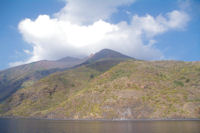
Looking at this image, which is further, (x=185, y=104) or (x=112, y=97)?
(x=112, y=97)

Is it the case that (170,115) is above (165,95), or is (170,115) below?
below

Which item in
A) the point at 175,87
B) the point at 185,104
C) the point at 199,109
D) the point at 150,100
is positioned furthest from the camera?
the point at 175,87

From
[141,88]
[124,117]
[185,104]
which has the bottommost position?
[124,117]

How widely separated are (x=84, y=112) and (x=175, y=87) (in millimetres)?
88256

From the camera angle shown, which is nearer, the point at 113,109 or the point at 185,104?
the point at 185,104

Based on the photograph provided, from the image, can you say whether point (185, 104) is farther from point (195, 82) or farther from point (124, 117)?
point (124, 117)

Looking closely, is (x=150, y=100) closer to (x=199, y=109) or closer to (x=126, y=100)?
(x=126, y=100)

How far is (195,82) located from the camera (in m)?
191

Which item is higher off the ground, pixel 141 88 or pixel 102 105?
pixel 141 88

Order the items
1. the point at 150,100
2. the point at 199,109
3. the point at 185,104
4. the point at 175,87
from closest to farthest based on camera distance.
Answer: the point at 199,109 → the point at 185,104 → the point at 150,100 → the point at 175,87

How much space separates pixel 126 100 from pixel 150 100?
69.4ft

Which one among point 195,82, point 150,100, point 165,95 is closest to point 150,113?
point 150,100

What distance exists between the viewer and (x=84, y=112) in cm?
19425

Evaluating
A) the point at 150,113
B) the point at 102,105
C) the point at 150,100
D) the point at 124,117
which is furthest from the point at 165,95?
the point at 102,105
